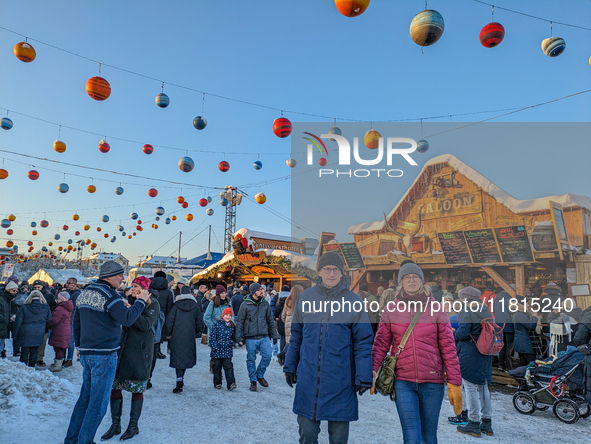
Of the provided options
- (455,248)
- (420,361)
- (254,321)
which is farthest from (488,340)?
(455,248)

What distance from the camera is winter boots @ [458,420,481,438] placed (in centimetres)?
453

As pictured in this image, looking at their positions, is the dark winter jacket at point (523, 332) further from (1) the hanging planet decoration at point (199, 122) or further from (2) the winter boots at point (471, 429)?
(1) the hanging planet decoration at point (199, 122)

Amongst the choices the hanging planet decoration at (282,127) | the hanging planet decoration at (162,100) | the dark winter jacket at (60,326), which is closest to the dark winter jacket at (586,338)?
the hanging planet decoration at (282,127)

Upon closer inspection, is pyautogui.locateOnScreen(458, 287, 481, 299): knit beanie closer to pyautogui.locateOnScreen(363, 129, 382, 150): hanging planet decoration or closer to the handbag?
the handbag

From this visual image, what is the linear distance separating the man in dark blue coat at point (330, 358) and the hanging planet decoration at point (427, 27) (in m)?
4.33

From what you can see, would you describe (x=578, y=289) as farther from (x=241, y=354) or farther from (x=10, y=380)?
(x=10, y=380)

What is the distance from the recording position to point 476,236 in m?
12.9

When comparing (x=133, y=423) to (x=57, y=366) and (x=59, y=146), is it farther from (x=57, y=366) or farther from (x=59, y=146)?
(x=59, y=146)

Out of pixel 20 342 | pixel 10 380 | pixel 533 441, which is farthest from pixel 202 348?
pixel 533 441

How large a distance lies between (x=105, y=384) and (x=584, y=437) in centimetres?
566

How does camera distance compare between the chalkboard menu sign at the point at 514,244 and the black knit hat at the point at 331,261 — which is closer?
the black knit hat at the point at 331,261

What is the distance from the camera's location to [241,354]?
10094 millimetres

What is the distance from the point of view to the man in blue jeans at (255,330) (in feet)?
21.7

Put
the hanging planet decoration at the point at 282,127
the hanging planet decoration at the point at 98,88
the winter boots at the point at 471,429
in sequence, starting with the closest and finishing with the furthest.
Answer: the winter boots at the point at 471,429, the hanging planet decoration at the point at 98,88, the hanging planet decoration at the point at 282,127
